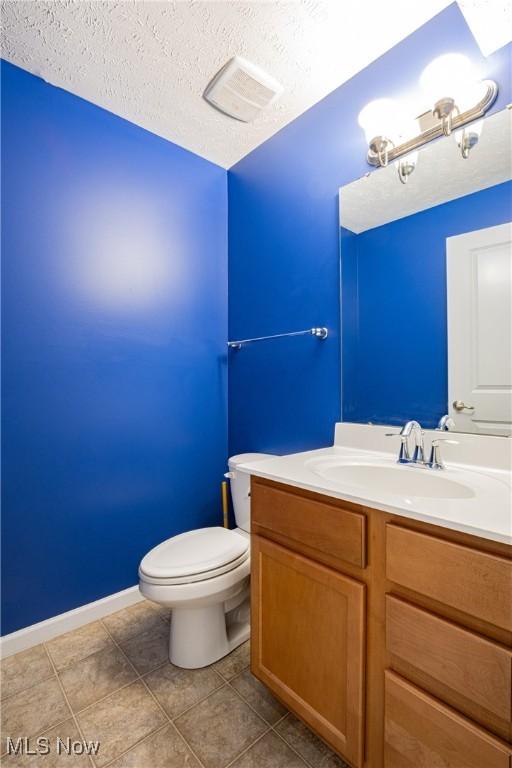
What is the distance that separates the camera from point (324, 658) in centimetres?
93

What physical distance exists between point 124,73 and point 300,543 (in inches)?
77.2

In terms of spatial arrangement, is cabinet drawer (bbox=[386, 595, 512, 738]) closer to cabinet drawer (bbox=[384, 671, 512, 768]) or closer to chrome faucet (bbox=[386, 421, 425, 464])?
cabinet drawer (bbox=[384, 671, 512, 768])

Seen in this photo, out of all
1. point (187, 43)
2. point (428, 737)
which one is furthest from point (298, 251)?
point (428, 737)

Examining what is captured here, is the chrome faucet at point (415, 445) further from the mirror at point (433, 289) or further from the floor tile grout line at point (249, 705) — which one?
the floor tile grout line at point (249, 705)

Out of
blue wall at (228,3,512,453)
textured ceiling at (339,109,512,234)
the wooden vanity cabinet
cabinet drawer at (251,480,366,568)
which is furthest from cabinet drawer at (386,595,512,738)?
textured ceiling at (339,109,512,234)

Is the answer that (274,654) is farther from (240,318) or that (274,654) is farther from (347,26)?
(347,26)

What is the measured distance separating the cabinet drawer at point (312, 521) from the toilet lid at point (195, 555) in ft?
0.92

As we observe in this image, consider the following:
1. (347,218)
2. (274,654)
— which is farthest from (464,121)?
(274,654)

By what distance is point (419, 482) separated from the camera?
3.57 feet

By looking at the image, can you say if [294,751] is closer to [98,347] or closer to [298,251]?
[98,347]

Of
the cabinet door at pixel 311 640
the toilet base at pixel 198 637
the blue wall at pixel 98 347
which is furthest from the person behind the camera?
the blue wall at pixel 98 347

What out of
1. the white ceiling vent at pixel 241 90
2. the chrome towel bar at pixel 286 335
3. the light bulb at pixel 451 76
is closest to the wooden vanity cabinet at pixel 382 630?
the chrome towel bar at pixel 286 335

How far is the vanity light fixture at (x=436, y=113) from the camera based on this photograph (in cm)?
112

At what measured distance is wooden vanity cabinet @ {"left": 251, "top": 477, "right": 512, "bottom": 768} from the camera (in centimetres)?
64
